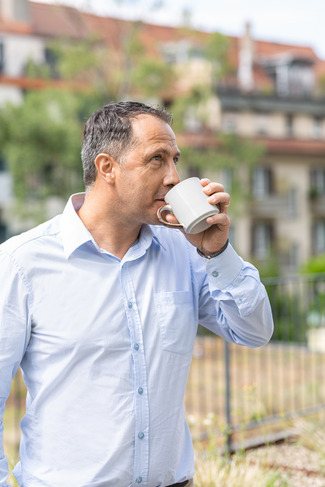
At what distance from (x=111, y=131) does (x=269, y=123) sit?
3293 cm

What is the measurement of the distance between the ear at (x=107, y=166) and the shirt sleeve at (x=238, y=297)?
0.39 meters

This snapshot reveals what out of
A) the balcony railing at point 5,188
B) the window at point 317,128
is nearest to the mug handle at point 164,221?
the balcony railing at point 5,188

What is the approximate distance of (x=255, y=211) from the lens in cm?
3278

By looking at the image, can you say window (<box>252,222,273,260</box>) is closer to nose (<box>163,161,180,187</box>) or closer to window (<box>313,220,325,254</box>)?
window (<box>313,220,325,254</box>)

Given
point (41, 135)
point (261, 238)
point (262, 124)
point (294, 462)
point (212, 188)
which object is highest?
point (262, 124)

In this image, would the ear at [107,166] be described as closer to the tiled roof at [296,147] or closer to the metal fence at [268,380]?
the metal fence at [268,380]

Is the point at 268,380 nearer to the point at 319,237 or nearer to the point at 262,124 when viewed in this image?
the point at 262,124

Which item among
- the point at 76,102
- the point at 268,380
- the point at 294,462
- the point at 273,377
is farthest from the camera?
the point at 76,102

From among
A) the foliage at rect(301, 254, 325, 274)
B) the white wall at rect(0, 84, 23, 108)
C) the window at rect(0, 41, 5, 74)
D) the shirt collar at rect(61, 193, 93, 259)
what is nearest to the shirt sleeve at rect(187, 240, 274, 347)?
the shirt collar at rect(61, 193, 93, 259)

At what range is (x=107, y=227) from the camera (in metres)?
1.91

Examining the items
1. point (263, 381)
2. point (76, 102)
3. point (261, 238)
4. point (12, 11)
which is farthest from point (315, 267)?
point (12, 11)

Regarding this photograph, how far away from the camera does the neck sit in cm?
189

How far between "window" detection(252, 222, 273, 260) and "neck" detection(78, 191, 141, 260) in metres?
31.5

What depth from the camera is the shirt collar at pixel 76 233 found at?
1.79 metres
